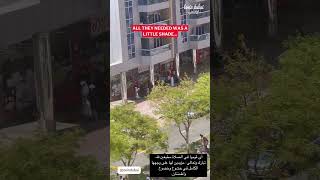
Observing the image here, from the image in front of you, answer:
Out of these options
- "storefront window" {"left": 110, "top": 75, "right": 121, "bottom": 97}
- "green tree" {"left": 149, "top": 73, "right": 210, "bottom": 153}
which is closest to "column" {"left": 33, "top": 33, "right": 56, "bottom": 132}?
"storefront window" {"left": 110, "top": 75, "right": 121, "bottom": 97}

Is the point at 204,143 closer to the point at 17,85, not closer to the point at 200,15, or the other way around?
the point at 200,15

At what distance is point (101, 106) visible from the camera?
3473 millimetres

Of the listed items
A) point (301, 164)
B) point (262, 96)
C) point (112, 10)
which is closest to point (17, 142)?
point (112, 10)

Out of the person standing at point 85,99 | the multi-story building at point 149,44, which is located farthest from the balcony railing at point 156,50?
the person standing at point 85,99

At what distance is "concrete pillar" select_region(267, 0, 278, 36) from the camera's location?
348 cm

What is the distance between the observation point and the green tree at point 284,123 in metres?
3.47

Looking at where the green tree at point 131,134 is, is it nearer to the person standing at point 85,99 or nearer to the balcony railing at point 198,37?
the person standing at point 85,99

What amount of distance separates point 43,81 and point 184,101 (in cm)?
87

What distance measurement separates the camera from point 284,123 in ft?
11.4

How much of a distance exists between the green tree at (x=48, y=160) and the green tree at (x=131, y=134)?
0.74 ft

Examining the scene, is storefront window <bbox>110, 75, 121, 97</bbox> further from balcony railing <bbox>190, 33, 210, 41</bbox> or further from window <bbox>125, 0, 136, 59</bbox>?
balcony railing <bbox>190, 33, 210, 41</bbox>

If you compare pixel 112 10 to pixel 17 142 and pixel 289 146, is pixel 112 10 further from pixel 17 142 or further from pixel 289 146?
pixel 289 146

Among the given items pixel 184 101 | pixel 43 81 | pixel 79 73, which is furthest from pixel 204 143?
pixel 43 81

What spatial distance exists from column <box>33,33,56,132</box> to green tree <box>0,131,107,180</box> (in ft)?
0.33
